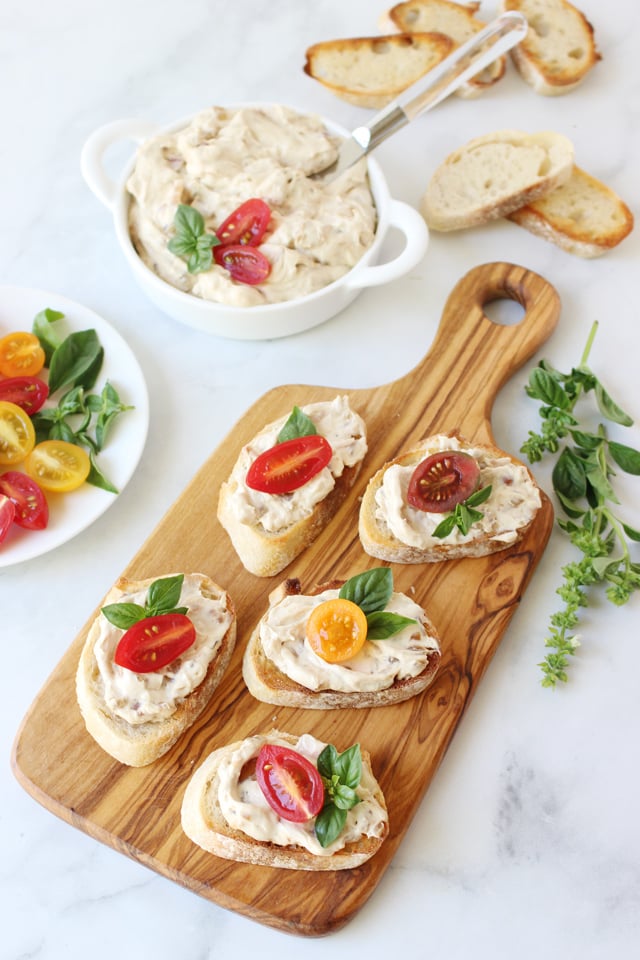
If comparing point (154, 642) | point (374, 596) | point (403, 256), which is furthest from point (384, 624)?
point (403, 256)

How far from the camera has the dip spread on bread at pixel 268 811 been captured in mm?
2564

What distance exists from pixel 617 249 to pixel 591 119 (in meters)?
0.70

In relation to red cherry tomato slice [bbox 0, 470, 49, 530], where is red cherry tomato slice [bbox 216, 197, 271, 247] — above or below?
above

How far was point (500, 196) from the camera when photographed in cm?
378

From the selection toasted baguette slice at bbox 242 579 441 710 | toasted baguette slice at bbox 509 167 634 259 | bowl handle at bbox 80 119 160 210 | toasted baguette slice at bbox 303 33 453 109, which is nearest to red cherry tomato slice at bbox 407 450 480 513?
Answer: toasted baguette slice at bbox 242 579 441 710

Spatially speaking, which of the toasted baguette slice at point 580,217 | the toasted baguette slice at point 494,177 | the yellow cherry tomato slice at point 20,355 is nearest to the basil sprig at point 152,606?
the yellow cherry tomato slice at point 20,355

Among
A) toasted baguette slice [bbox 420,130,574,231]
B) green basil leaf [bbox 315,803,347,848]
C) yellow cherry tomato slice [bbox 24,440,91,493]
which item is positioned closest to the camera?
green basil leaf [bbox 315,803,347,848]

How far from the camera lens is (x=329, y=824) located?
2.54m

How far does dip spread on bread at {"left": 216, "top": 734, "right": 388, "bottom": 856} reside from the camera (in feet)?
8.41

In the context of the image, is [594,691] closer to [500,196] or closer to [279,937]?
[279,937]

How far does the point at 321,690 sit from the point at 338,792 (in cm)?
32

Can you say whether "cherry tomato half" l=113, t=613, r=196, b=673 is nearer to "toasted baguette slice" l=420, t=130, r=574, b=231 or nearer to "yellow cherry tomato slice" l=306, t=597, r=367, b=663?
"yellow cherry tomato slice" l=306, t=597, r=367, b=663

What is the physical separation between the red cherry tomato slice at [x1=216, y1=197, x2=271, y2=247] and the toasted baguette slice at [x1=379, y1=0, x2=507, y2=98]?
1.36 m

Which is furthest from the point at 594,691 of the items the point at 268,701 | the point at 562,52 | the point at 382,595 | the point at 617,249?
the point at 562,52
